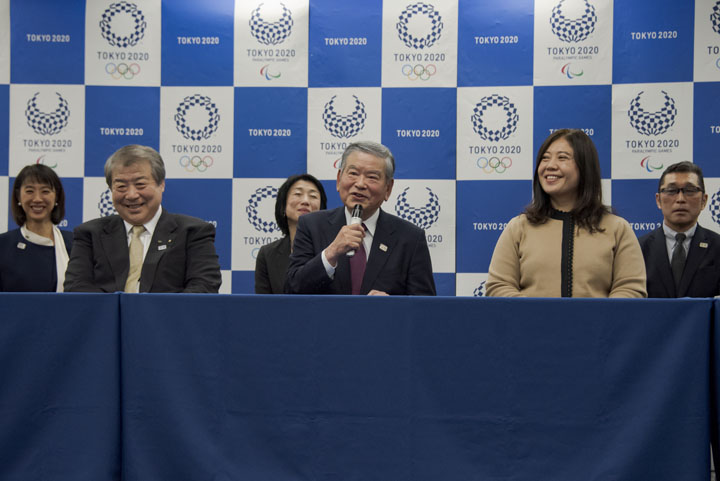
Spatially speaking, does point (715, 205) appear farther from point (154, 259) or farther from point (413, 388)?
point (154, 259)

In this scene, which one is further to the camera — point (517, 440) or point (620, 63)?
point (620, 63)

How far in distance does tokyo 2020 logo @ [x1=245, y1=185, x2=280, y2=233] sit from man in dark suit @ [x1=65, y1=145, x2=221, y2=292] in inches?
55.5

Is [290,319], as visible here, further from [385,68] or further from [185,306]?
[385,68]

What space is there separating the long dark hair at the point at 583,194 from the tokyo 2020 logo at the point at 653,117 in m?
1.60

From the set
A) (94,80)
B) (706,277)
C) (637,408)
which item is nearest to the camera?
(637,408)

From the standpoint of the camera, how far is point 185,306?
179 centimetres

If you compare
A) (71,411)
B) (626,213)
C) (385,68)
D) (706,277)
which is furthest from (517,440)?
(385,68)

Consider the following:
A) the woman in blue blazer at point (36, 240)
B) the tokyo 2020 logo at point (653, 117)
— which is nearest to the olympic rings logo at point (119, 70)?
the woman in blue blazer at point (36, 240)

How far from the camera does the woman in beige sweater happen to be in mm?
2340

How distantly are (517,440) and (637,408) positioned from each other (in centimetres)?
31

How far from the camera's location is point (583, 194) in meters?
2.45

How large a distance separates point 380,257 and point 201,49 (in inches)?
90.9

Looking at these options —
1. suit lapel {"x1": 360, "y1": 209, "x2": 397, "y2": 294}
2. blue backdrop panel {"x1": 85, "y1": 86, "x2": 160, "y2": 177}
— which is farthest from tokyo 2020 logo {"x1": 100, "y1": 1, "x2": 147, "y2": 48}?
suit lapel {"x1": 360, "y1": 209, "x2": 397, "y2": 294}

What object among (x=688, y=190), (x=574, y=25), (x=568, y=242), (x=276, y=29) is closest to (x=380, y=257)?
(x=568, y=242)
